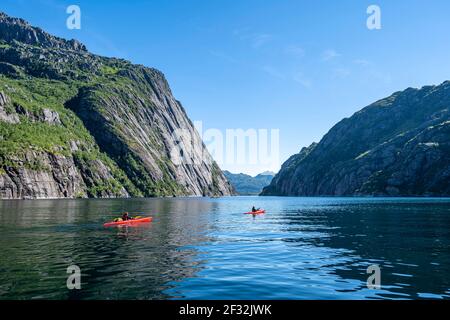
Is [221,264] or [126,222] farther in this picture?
[126,222]

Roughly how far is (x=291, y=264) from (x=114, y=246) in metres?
17.4

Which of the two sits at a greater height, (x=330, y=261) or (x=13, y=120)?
(x=13, y=120)

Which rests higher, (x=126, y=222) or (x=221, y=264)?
(x=126, y=222)

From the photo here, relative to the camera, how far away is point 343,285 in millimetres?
21844

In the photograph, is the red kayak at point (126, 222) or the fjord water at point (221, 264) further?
the red kayak at point (126, 222)

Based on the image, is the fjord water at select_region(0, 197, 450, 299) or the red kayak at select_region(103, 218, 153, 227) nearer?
the fjord water at select_region(0, 197, 450, 299)
